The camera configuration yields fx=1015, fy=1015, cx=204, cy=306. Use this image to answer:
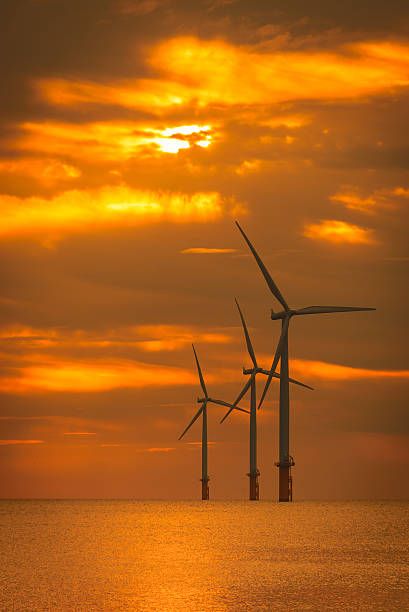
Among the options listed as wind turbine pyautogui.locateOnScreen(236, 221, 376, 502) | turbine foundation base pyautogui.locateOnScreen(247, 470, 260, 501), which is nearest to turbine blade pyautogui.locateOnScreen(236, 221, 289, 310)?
wind turbine pyautogui.locateOnScreen(236, 221, 376, 502)

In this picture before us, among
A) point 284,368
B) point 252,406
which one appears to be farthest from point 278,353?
point 252,406

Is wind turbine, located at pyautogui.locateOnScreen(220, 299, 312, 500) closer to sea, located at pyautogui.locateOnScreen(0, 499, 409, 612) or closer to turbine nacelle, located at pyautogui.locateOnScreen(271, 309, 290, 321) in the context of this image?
turbine nacelle, located at pyautogui.locateOnScreen(271, 309, 290, 321)

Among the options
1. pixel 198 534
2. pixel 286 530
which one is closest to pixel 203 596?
pixel 198 534

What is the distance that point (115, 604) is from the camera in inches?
1128

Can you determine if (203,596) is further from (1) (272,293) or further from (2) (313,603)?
(1) (272,293)

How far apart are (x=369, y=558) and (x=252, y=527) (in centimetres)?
3144

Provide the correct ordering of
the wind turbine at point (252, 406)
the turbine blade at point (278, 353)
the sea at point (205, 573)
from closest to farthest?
the sea at point (205, 573) → the turbine blade at point (278, 353) → the wind turbine at point (252, 406)

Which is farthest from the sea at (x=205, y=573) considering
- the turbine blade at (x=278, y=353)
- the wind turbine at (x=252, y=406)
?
the wind turbine at (x=252, y=406)

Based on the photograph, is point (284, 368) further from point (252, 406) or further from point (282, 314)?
point (252, 406)

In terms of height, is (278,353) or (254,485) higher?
(278,353)

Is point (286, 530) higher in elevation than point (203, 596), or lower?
lower

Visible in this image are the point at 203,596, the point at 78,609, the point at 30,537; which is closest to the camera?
the point at 78,609

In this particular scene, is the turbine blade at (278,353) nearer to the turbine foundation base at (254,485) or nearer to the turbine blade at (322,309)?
the turbine blade at (322,309)

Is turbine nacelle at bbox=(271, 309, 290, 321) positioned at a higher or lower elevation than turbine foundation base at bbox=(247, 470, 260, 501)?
higher
